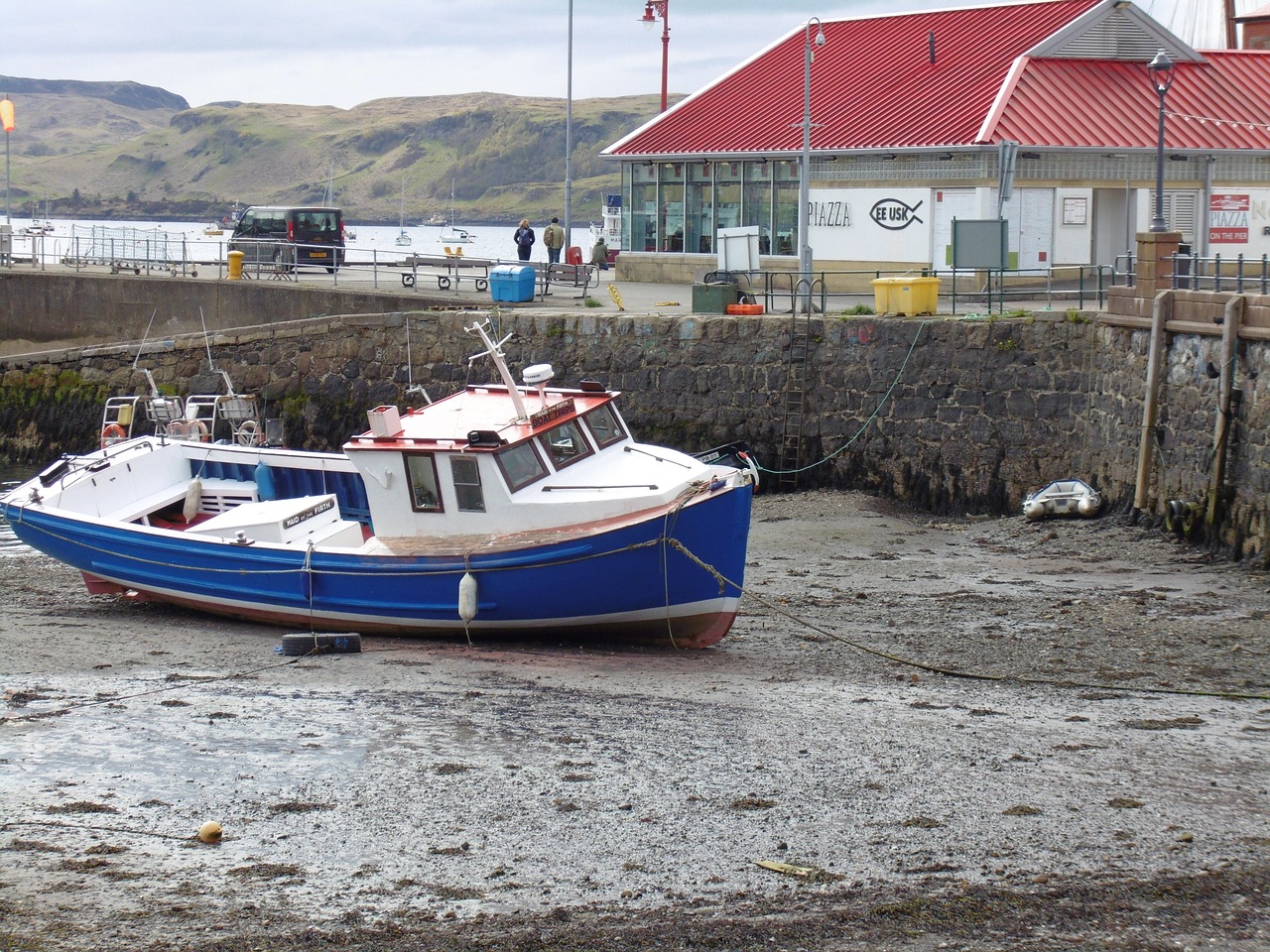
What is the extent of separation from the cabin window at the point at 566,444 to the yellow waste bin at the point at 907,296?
24.6ft

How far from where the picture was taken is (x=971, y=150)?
74.8 ft

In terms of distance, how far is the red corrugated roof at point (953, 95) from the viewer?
77.5 ft

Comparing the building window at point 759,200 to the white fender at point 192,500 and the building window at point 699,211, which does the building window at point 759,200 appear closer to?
the building window at point 699,211

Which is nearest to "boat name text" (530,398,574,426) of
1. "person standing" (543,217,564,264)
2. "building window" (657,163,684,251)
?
"building window" (657,163,684,251)

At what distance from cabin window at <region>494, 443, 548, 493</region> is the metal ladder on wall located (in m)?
7.34

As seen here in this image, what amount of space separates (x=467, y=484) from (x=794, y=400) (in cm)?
794

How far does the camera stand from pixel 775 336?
755 inches

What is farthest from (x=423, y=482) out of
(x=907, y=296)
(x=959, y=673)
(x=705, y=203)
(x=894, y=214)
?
(x=705, y=203)

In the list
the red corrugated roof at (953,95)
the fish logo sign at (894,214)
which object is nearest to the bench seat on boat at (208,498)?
the fish logo sign at (894,214)

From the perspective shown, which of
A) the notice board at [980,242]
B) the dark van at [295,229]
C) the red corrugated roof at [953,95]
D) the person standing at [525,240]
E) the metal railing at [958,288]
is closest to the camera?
the metal railing at [958,288]

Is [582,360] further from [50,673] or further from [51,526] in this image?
[50,673]

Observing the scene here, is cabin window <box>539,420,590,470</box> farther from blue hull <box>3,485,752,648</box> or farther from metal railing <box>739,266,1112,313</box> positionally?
metal railing <box>739,266,1112,313</box>

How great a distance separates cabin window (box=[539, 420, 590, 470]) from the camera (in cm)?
1227

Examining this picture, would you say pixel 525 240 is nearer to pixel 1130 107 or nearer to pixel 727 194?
pixel 727 194
